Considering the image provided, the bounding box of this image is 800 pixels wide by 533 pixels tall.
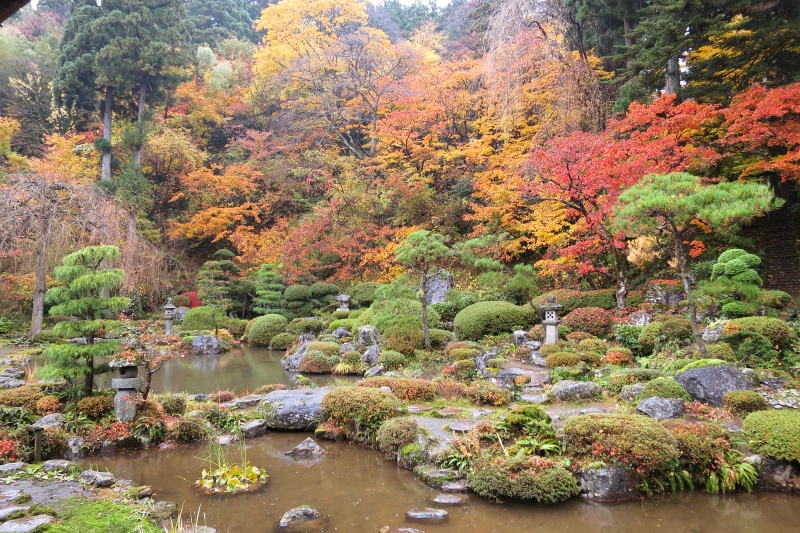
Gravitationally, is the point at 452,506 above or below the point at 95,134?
below

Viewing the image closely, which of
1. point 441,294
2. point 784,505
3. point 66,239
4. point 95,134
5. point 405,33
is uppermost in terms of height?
point 405,33

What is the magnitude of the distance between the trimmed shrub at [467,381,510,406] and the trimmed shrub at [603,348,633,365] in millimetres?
2471

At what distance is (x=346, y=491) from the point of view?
4.72 m

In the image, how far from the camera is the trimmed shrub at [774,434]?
4449mm

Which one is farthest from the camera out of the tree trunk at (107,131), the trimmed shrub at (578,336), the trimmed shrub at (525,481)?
the tree trunk at (107,131)

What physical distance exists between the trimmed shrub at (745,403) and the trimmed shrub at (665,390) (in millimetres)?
464

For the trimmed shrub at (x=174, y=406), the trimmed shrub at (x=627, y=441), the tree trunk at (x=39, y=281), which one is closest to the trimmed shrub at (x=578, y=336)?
the trimmed shrub at (x=627, y=441)

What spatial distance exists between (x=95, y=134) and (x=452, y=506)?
23.0m

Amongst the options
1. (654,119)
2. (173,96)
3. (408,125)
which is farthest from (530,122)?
(173,96)

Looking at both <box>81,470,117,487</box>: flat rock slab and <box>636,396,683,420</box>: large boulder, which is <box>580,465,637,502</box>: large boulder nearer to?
<box>636,396,683,420</box>: large boulder

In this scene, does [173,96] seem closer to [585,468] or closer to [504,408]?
[504,408]

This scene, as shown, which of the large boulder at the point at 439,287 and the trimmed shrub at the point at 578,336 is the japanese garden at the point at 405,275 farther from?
the trimmed shrub at the point at 578,336

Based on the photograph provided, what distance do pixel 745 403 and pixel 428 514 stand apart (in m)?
4.18

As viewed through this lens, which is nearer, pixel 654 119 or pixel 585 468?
pixel 585 468
